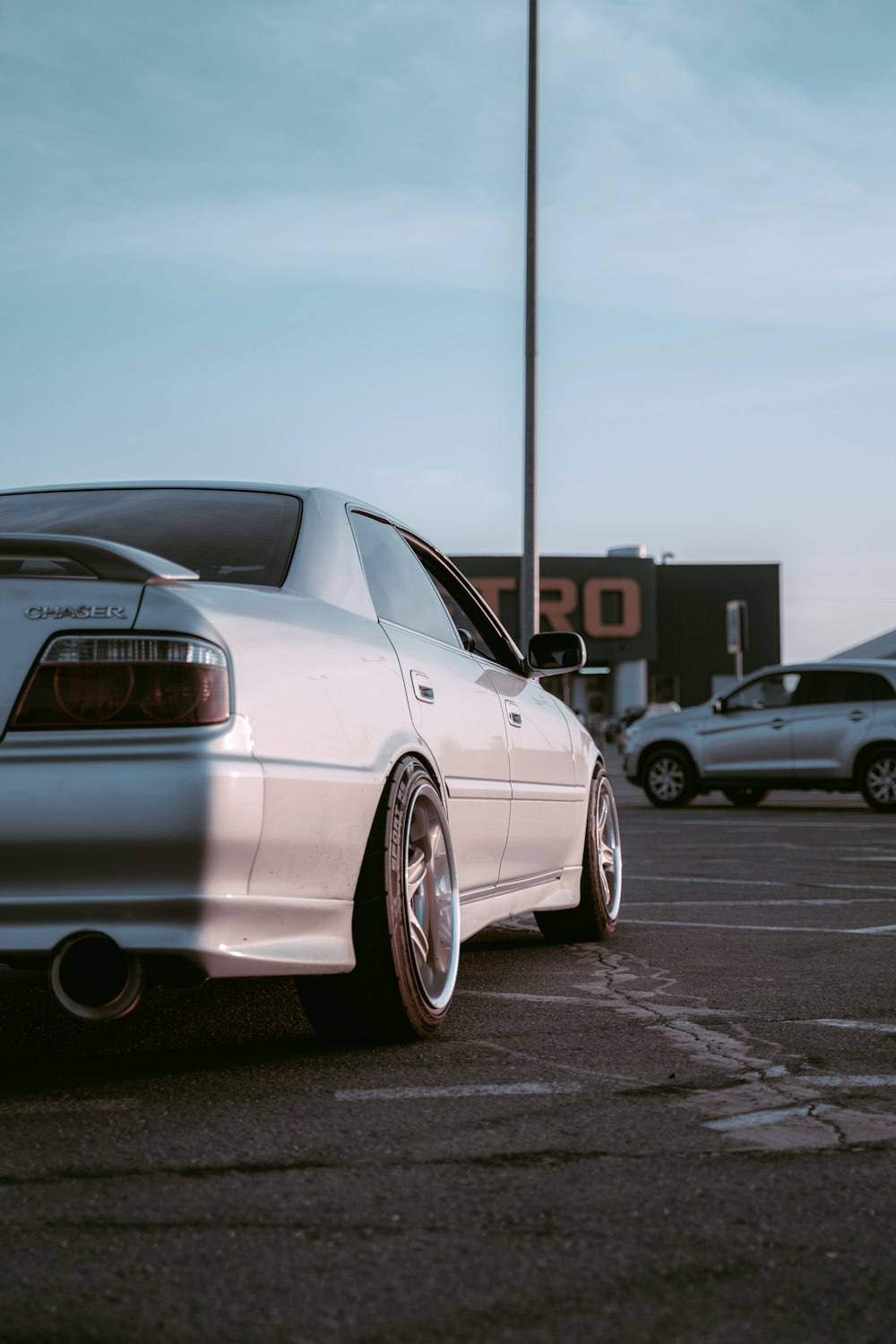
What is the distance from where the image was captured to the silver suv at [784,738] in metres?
16.8

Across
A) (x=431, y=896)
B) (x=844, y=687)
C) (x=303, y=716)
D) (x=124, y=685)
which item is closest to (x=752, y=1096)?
(x=431, y=896)

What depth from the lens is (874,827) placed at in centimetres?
1388

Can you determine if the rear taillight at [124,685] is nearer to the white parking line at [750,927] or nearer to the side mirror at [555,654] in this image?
the side mirror at [555,654]

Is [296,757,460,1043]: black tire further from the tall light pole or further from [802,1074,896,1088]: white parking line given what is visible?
the tall light pole

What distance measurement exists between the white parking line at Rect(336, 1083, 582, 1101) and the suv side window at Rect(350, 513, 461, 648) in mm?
1365

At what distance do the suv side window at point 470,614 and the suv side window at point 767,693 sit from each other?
470 inches

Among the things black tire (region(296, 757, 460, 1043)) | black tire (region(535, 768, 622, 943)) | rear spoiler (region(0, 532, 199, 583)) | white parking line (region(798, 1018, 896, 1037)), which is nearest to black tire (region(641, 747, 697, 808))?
black tire (region(535, 768, 622, 943))

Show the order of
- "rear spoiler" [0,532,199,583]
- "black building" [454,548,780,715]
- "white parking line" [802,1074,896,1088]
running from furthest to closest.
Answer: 1. "black building" [454,548,780,715]
2. "white parking line" [802,1074,896,1088]
3. "rear spoiler" [0,532,199,583]

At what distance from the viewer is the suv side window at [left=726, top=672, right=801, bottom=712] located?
1744 cm

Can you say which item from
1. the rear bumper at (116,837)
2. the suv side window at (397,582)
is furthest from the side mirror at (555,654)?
the rear bumper at (116,837)

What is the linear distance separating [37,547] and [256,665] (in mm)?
521

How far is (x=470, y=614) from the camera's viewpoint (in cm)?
571

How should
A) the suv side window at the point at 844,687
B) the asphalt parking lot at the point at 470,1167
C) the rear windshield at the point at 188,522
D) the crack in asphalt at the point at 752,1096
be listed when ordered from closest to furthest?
the asphalt parking lot at the point at 470,1167
the crack in asphalt at the point at 752,1096
the rear windshield at the point at 188,522
the suv side window at the point at 844,687

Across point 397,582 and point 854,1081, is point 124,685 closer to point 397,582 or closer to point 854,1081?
point 397,582
